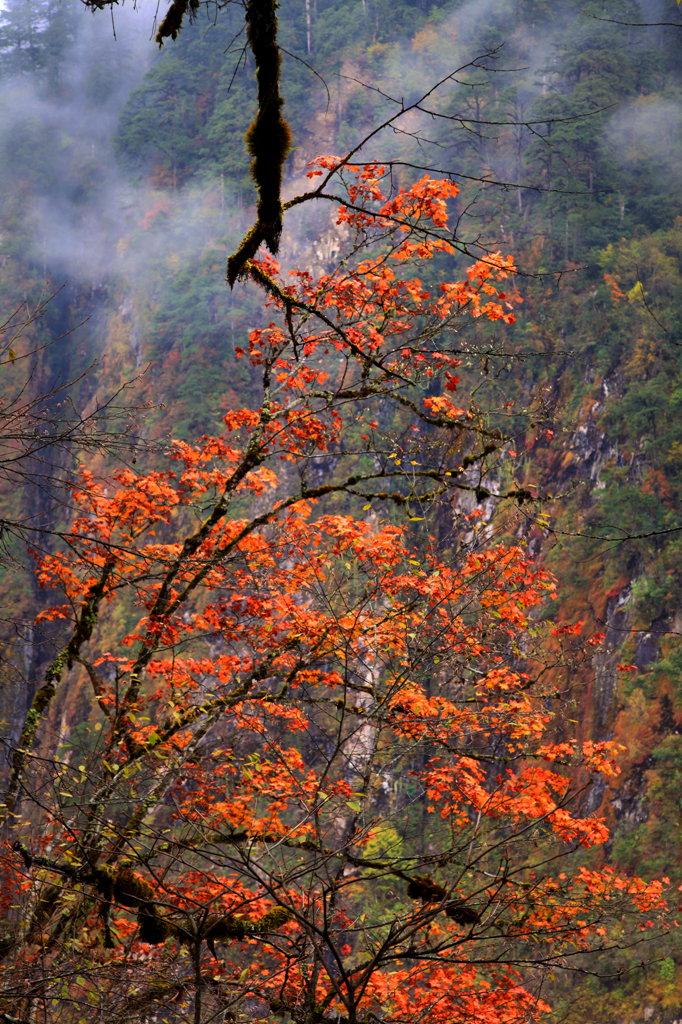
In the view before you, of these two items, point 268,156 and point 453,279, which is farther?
point 453,279

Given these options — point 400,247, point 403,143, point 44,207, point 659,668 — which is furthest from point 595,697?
point 44,207

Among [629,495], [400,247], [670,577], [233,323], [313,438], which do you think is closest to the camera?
[400,247]

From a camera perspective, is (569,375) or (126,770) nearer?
(126,770)

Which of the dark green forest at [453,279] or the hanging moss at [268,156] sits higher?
the dark green forest at [453,279]

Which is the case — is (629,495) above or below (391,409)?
below

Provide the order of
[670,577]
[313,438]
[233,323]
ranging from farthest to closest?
[233,323]
[670,577]
[313,438]

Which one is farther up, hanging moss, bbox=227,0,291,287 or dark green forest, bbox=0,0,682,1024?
dark green forest, bbox=0,0,682,1024

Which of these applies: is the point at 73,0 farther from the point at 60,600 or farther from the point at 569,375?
the point at 569,375

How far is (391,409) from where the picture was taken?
24531 millimetres

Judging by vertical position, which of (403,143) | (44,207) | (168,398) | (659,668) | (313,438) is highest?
(44,207)

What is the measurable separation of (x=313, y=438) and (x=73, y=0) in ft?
143

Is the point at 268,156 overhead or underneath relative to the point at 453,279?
underneath

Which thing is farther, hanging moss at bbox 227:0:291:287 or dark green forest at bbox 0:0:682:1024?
dark green forest at bbox 0:0:682:1024

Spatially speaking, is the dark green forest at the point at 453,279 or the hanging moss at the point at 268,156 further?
the dark green forest at the point at 453,279
